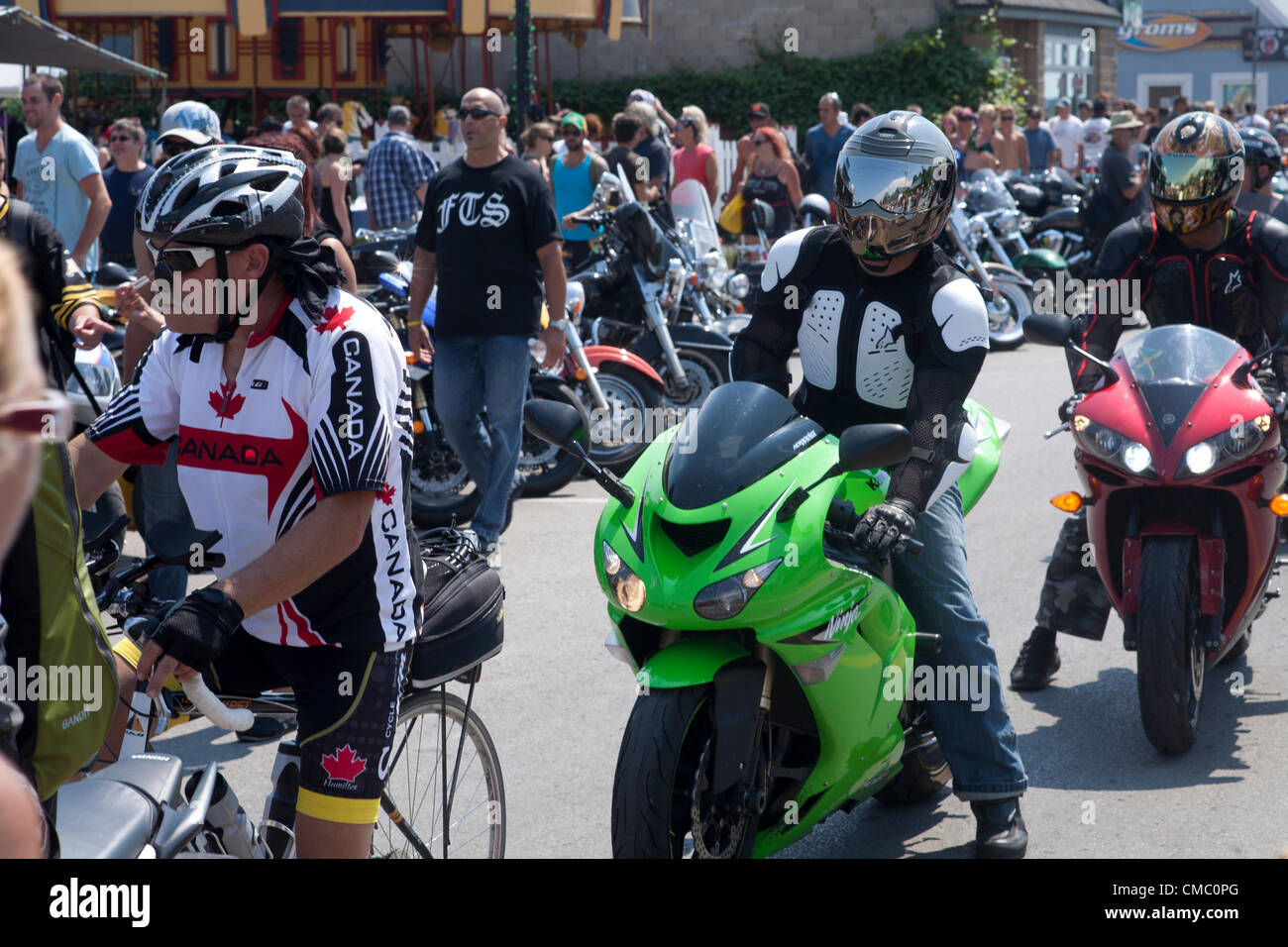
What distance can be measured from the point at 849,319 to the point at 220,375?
69.6 inches

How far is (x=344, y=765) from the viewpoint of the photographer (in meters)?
2.80

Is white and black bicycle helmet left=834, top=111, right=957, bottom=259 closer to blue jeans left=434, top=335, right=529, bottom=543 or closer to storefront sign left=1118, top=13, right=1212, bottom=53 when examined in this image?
blue jeans left=434, top=335, right=529, bottom=543

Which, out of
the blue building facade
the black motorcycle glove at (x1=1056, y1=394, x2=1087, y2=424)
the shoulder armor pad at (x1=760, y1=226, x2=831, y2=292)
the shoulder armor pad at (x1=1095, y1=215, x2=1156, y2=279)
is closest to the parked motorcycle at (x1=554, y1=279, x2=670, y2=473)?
the shoulder armor pad at (x1=1095, y1=215, x2=1156, y2=279)

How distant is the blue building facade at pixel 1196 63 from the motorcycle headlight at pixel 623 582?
166 feet

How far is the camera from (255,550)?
9.07 ft

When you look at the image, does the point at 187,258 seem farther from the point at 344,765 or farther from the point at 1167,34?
the point at 1167,34

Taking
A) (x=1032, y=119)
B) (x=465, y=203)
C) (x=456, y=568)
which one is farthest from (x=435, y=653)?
→ (x=1032, y=119)

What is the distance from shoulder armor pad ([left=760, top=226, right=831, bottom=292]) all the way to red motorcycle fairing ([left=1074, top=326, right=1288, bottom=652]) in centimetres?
135

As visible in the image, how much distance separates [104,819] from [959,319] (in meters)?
2.40

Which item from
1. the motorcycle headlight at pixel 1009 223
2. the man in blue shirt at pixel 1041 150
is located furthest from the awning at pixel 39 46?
the man in blue shirt at pixel 1041 150

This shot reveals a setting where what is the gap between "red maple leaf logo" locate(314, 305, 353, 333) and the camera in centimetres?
270

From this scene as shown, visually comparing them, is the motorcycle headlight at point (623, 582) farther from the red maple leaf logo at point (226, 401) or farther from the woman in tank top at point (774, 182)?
the woman in tank top at point (774, 182)
